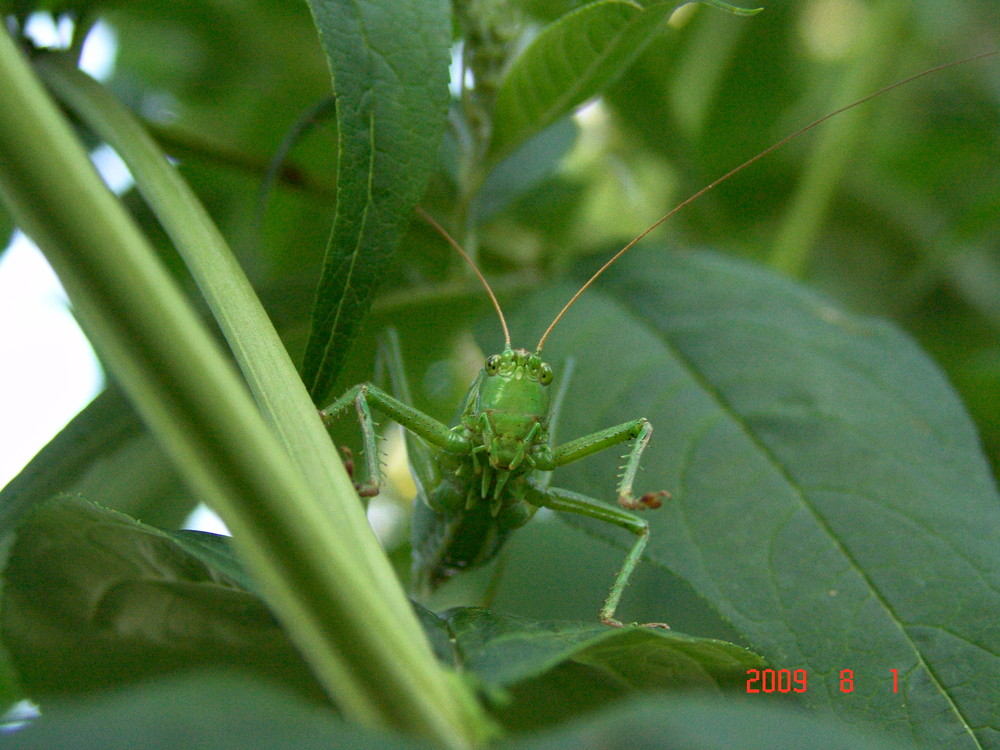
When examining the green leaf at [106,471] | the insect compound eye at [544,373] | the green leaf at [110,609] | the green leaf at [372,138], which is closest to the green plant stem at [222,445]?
the green leaf at [110,609]

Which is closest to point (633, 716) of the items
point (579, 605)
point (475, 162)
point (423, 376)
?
point (475, 162)

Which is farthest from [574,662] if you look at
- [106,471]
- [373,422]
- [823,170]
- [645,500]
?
[823,170]

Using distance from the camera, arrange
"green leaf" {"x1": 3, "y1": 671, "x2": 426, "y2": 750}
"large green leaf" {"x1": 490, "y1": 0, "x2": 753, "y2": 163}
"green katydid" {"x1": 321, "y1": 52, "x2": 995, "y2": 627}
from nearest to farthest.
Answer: "green leaf" {"x1": 3, "y1": 671, "x2": 426, "y2": 750} < "large green leaf" {"x1": 490, "y1": 0, "x2": 753, "y2": 163} < "green katydid" {"x1": 321, "y1": 52, "x2": 995, "y2": 627}

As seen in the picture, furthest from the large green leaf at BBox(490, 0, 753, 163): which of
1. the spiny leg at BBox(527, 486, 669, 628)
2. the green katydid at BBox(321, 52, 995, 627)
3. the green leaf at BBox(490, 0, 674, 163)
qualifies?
the spiny leg at BBox(527, 486, 669, 628)

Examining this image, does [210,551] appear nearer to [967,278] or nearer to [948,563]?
[948,563]

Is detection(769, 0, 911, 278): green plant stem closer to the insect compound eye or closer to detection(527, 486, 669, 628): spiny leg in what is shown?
the insect compound eye
